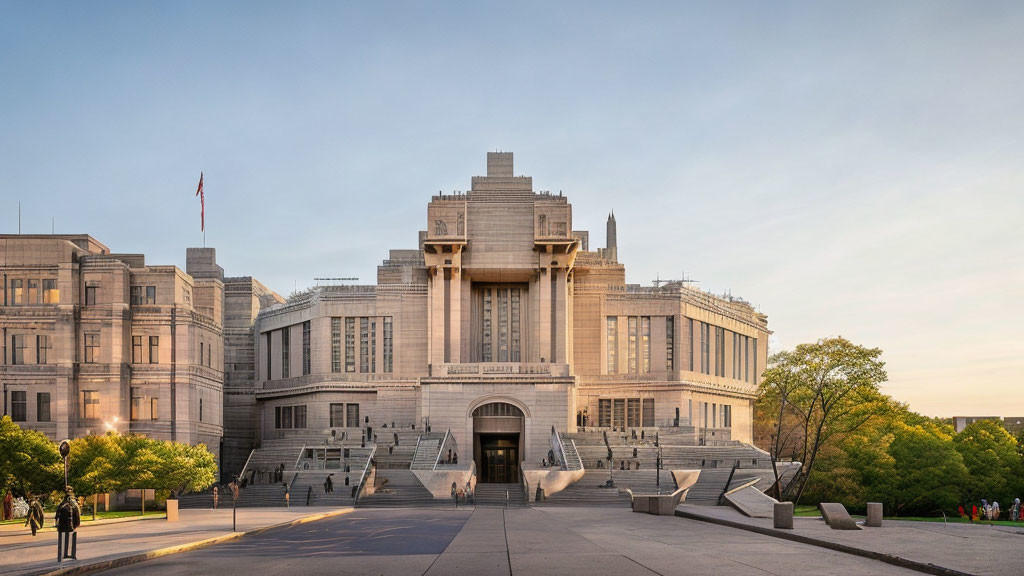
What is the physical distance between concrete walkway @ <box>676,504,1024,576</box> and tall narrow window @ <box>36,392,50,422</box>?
1939 inches

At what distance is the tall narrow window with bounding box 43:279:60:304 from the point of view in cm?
6819

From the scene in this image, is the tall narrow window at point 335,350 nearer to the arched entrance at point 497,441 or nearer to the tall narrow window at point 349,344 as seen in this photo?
the tall narrow window at point 349,344

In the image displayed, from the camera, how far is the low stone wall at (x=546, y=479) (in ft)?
200

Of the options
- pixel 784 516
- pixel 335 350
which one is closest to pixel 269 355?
pixel 335 350

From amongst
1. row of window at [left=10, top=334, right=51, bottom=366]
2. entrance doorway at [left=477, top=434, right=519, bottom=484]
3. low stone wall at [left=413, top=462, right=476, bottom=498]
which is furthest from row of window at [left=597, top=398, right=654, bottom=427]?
row of window at [left=10, top=334, right=51, bottom=366]

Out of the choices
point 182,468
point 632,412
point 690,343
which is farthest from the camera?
point 690,343

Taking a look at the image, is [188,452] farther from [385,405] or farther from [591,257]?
[591,257]

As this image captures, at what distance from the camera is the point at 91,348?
6894 cm

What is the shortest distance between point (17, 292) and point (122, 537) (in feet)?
128

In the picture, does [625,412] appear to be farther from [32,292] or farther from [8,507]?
[8,507]

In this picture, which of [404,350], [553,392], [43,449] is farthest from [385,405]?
[43,449]

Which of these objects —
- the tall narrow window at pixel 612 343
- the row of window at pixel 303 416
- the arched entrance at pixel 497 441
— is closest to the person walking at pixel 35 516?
the arched entrance at pixel 497 441

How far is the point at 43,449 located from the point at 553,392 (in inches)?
1511

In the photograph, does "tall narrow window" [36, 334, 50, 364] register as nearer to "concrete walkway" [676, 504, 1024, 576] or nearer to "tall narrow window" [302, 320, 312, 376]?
"tall narrow window" [302, 320, 312, 376]
